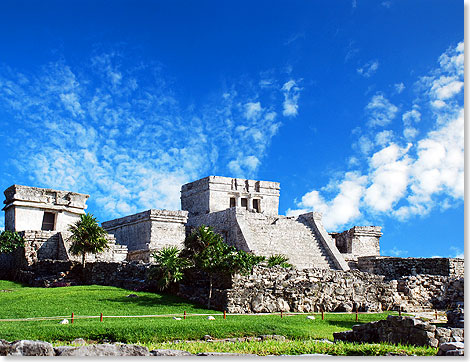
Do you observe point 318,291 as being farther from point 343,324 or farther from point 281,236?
point 281,236

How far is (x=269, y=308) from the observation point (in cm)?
1745

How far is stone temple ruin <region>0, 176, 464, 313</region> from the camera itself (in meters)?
18.3

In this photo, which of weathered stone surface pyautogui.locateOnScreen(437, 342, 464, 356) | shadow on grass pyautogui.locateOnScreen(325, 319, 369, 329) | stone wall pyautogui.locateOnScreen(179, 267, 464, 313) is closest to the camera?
weathered stone surface pyautogui.locateOnScreen(437, 342, 464, 356)

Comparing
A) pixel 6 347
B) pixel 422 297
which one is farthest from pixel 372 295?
pixel 6 347

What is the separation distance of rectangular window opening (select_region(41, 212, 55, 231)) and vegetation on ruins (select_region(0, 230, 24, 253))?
3135 mm

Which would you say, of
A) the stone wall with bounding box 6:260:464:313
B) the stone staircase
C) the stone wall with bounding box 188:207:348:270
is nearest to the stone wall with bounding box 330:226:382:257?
the stone wall with bounding box 188:207:348:270

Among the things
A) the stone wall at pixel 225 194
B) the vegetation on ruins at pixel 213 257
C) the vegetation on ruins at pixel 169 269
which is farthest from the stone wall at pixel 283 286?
the stone wall at pixel 225 194

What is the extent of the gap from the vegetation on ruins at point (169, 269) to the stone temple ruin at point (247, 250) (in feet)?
1.52

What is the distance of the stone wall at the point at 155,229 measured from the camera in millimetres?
28344

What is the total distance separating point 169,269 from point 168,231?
10.4 meters

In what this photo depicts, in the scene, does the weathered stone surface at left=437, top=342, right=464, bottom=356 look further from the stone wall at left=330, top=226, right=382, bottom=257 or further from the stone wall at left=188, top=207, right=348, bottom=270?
the stone wall at left=330, top=226, right=382, bottom=257

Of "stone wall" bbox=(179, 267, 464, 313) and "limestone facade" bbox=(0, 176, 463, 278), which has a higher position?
"limestone facade" bbox=(0, 176, 463, 278)

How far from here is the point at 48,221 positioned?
2834 centimetres

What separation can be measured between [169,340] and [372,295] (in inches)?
430
